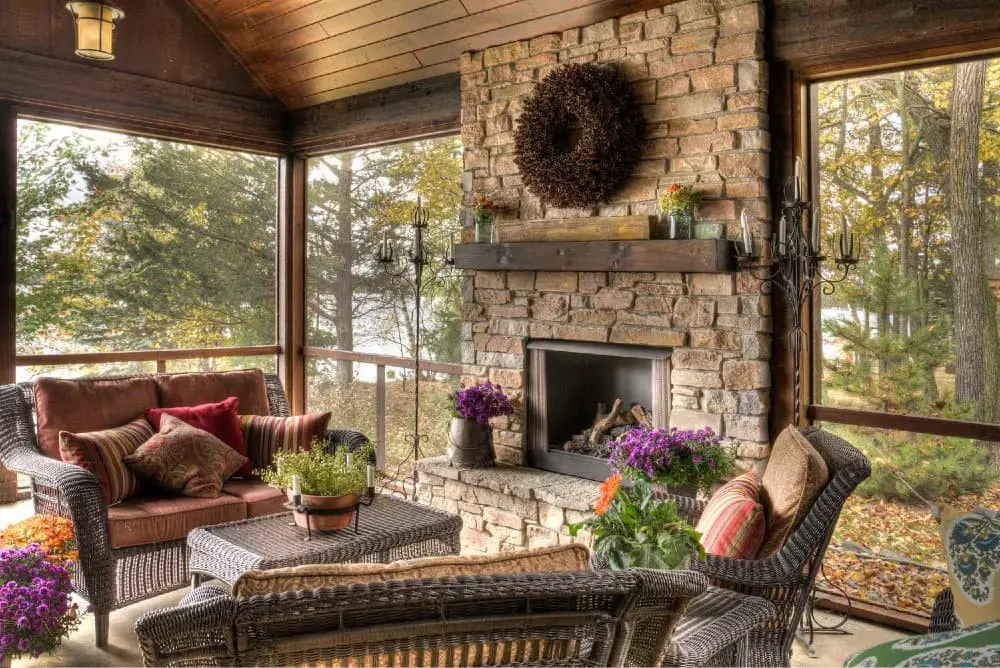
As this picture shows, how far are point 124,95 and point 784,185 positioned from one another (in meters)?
3.98

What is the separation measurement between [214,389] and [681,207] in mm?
2450

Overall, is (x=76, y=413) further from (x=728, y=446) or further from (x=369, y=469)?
(x=728, y=446)

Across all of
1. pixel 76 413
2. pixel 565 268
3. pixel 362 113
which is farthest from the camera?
pixel 362 113

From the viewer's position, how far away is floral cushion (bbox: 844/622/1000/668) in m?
1.11

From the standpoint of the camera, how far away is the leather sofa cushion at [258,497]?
3.72 m

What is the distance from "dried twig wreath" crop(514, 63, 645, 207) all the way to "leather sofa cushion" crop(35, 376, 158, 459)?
7.17 ft

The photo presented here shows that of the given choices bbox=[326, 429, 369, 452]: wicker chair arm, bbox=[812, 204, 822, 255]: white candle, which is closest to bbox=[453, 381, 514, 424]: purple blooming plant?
bbox=[326, 429, 369, 452]: wicker chair arm

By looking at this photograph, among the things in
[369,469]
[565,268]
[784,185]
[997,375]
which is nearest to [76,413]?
[369,469]

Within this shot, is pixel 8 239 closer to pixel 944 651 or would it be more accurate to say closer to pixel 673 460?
pixel 673 460

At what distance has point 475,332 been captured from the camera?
477cm

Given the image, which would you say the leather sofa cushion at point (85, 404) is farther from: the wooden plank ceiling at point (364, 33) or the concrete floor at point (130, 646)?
the wooden plank ceiling at point (364, 33)

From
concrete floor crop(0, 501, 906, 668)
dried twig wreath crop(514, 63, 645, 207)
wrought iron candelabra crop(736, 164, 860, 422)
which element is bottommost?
concrete floor crop(0, 501, 906, 668)

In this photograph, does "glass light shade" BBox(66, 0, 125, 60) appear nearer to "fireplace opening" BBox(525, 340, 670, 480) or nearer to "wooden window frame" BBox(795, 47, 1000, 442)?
"fireplace opening" BBox(525, 340, 670, 480)

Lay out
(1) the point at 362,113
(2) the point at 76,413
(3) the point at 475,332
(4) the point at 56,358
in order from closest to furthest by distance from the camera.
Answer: (2) the point at 76,413 → (3) the point at 475,332 → (4) the point at 56,358 → (1) the point at 362,113
